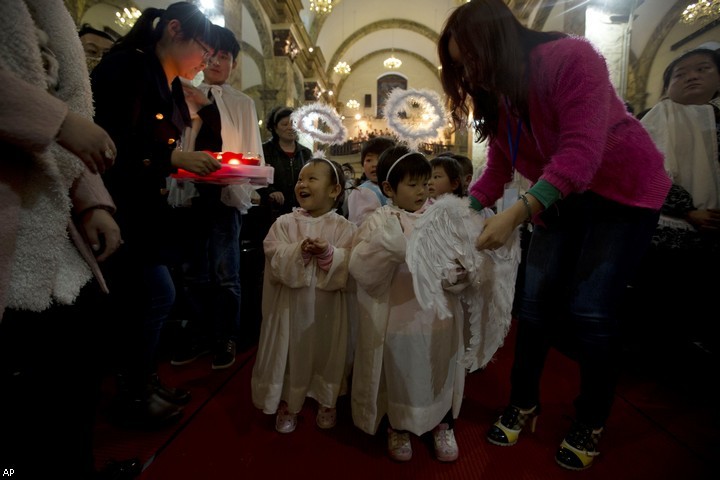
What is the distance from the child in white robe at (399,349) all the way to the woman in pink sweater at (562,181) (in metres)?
0.34

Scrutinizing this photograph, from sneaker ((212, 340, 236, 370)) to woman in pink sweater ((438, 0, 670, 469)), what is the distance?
5.74 ft

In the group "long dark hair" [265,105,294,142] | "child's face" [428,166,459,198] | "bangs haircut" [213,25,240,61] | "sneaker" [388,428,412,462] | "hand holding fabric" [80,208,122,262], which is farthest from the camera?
"long dark hair" [265,105,294,142]

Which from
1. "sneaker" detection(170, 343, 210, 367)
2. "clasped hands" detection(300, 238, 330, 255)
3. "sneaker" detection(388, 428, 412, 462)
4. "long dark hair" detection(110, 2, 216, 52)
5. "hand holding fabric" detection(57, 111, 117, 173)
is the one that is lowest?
"sneaker" detection(170, 343, 210, 367)

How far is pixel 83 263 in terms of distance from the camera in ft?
2.82

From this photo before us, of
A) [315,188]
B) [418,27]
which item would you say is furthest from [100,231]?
[418,27]

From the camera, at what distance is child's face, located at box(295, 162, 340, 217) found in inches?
73.9

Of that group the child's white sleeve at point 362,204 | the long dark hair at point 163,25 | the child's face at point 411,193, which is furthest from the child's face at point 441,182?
the long dark hair at point 163,25

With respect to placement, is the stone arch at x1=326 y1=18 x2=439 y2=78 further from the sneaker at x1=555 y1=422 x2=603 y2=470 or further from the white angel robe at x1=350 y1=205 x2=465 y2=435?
the sneaker at x1=555 y1=422 x2=603 y2=470

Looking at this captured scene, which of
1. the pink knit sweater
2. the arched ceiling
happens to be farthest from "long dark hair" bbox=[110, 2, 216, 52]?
the arched ceiling

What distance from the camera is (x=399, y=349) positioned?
1.54 metres

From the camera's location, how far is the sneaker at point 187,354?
2.49 meters

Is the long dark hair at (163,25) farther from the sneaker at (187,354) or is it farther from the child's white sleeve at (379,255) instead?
the sneaker at (187,354)

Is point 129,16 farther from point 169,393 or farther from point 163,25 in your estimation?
point 169,393

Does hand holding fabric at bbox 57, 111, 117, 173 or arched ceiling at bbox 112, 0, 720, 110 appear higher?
arched ceiling at bbox 112, 0, 720, 110
